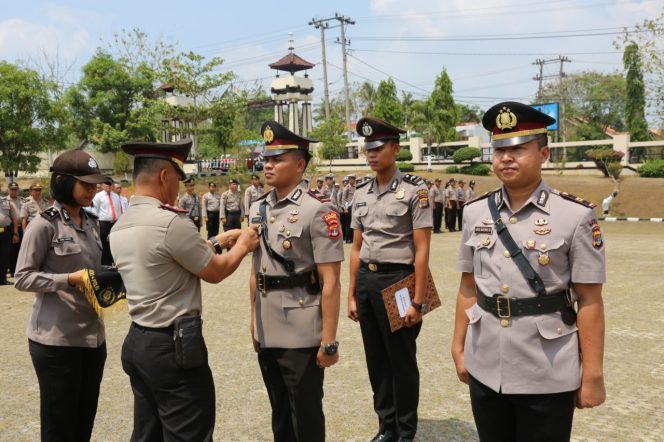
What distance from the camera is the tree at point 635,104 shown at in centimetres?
4984

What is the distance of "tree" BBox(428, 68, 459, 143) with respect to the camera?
47.5m

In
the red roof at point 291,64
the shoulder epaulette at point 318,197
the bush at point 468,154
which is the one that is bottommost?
the shoulder epaulette at point 318,197

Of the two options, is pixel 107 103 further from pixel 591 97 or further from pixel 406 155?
→ pixel 591 97

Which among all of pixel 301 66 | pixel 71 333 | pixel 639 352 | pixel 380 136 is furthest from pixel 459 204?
pixel 301 66

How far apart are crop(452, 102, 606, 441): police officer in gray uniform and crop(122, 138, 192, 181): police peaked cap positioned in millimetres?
1493

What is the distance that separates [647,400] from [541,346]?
269 cm

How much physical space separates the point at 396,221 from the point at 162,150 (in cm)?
193

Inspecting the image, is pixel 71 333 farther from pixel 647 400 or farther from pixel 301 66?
pixel 301 66

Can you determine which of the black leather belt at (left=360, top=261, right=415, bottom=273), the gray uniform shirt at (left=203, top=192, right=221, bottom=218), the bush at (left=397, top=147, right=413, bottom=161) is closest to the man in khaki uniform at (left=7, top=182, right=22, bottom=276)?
the gray uniform shirt at (left=203, top=192, right=221, bottom=218)

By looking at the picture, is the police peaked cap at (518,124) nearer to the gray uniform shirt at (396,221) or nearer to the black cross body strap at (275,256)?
the black cross body strap at (275,256)

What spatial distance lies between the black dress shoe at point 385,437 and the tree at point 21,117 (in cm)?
3762

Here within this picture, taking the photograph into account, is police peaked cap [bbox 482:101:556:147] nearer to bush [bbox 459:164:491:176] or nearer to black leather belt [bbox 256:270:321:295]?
black leather belt [bbox 256:270:321:295]

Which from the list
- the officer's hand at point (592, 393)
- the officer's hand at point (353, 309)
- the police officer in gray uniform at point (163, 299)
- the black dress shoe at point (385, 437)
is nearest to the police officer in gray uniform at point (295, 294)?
the police officer in gray uniform at point (163, 299)

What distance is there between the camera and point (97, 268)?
3465mm
